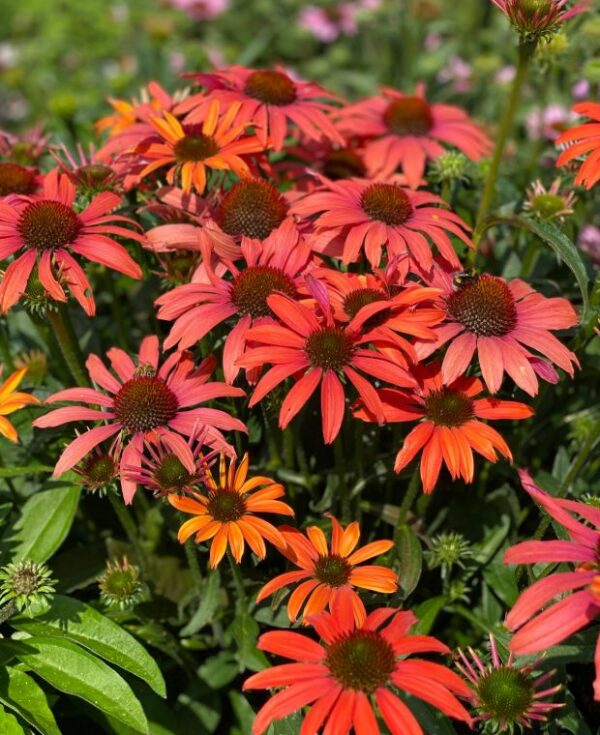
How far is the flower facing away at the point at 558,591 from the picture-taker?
3.71 feet

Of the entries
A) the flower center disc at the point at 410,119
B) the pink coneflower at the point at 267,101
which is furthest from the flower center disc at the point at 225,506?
the flower center disc at the point at 410,119

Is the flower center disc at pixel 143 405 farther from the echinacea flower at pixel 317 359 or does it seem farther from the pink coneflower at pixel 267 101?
the pink coneflower at pixel 267 101

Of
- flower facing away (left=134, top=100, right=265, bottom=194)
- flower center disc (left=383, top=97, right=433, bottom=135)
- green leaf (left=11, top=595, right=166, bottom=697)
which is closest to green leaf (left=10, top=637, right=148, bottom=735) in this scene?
green leaf (left=11, top=595, right=166, bottom=697)

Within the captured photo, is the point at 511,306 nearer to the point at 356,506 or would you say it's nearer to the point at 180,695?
the point at 356,506

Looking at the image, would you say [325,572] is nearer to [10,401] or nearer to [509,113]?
[10,401]

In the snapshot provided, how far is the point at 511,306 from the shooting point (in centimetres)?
155

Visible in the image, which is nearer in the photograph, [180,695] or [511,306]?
[511,306]

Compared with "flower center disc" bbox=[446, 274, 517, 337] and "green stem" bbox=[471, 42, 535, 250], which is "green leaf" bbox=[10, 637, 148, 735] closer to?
"flower center disc" bbox=[446, 274, 517, 337]

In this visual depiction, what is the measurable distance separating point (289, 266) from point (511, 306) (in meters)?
0.42

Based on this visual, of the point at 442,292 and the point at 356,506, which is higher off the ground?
the point at 442,292

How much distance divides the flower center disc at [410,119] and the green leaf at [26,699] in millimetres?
1610

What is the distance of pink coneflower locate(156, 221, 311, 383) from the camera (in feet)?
5.02

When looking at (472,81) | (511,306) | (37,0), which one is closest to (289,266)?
(511,306)

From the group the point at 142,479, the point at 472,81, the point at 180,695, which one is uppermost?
the point at 472,81
